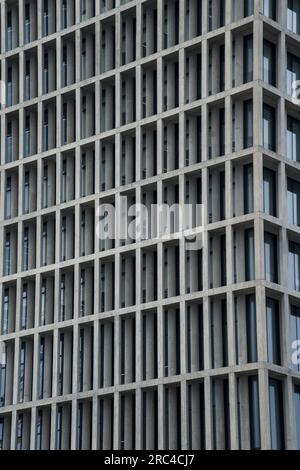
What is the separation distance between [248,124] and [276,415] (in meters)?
14.0

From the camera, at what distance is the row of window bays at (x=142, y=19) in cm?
7281

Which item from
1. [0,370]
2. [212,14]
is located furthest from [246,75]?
[0,370]

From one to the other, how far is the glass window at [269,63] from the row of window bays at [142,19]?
1.45m

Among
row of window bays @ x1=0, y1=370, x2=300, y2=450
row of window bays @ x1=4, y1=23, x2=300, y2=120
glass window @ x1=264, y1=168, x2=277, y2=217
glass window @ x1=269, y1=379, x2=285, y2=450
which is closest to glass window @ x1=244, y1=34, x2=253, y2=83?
row of window bays @ x1=4, y1=23, x2=300, y2=120

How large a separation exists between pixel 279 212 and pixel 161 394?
10.3m

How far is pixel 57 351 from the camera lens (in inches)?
3012

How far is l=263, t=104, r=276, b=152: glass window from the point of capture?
70.3m

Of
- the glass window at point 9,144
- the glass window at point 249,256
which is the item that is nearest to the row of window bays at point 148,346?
the glass window at point 249,256

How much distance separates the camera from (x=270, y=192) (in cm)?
7012

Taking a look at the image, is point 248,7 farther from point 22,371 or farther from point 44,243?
point 22,371

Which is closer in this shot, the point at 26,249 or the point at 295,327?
the point at 295,327

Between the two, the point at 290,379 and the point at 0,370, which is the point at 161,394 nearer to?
the point at 290,379

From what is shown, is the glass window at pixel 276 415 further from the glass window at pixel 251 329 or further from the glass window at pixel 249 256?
the glass window at pixel 249 256

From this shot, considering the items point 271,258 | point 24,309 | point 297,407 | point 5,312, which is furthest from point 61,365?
Answer: point 297,407
